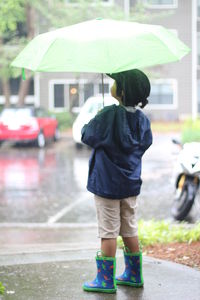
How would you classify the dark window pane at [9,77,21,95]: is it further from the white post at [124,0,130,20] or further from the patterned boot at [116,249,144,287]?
the patterned boot at [116,249,144,287]

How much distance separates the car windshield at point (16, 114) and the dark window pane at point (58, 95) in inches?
501

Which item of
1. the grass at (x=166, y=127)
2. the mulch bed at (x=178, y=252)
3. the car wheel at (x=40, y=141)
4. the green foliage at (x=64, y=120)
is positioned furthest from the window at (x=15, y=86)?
the mulch bed at (x=178, y=252)

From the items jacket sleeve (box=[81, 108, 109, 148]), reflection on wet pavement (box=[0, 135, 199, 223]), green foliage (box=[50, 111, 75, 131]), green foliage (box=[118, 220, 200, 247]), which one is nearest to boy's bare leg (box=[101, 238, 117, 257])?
jacket sleeve (box=[81, 108, 109, 148])

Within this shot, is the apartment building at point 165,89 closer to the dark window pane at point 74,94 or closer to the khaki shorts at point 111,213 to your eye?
the dark window pane at point 74,94

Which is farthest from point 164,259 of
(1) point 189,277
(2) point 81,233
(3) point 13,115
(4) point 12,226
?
(3) point 13,115

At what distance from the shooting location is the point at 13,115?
2192cm

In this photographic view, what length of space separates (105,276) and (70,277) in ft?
1.63

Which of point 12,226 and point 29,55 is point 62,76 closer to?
point 12,226

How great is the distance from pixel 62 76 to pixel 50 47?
100 ft

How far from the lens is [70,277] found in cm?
508

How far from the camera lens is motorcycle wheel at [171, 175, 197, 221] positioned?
9227 mm

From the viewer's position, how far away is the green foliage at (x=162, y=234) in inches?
260

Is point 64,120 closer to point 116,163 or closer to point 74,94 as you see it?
point 74,94

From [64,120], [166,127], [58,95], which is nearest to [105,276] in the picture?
[64,120]
